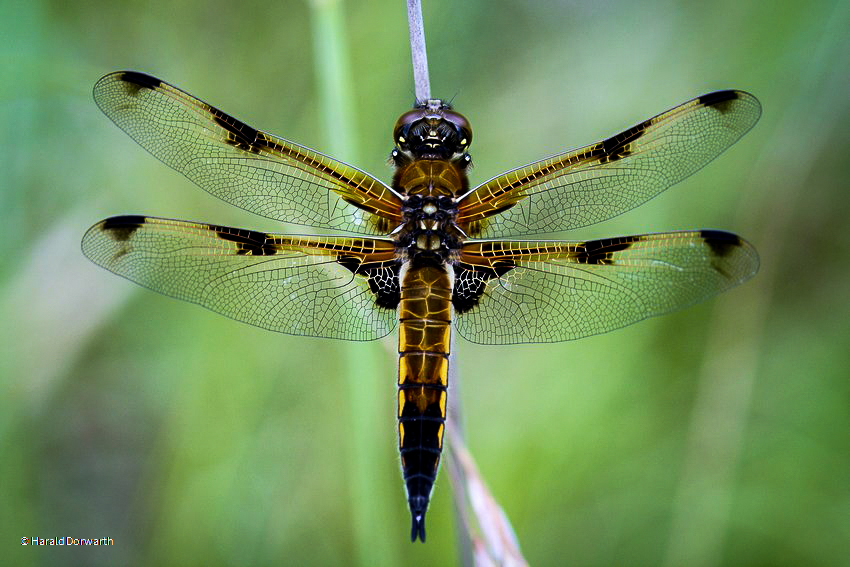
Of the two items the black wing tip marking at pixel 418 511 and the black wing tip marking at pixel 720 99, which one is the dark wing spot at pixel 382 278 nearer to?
Answer: the black wing tip marking at pixel 418 511

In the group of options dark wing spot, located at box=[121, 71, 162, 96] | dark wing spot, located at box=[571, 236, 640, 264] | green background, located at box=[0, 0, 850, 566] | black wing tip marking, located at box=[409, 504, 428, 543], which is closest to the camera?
black wing tip marking, located at box=[409, 504, 428, 543]

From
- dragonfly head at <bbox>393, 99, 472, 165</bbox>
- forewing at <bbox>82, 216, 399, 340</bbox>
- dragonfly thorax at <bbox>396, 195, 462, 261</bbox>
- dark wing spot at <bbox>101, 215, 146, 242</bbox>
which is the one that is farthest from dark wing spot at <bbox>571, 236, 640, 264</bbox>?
dark wing spot at <bbox>101, 215, 146, 242</bbox>

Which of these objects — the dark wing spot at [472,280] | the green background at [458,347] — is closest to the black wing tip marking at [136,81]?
the green background at [458,347]

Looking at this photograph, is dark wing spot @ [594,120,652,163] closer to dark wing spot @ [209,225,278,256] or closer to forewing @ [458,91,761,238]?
forewing @ [458,91,761,238]

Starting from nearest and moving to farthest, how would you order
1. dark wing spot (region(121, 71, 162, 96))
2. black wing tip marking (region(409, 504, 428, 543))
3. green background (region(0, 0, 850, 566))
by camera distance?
black wing tip marking (region(409, 504, 428, 543)) → dark wing spot (region(121, 71, 162, 96)) → green background (region(0, 0, 850, 566))

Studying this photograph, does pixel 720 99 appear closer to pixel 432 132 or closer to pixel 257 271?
pixel 432 132

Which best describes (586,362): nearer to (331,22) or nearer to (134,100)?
(331,22)

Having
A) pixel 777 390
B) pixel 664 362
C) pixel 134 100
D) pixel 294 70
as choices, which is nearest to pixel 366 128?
pixel 294 70
